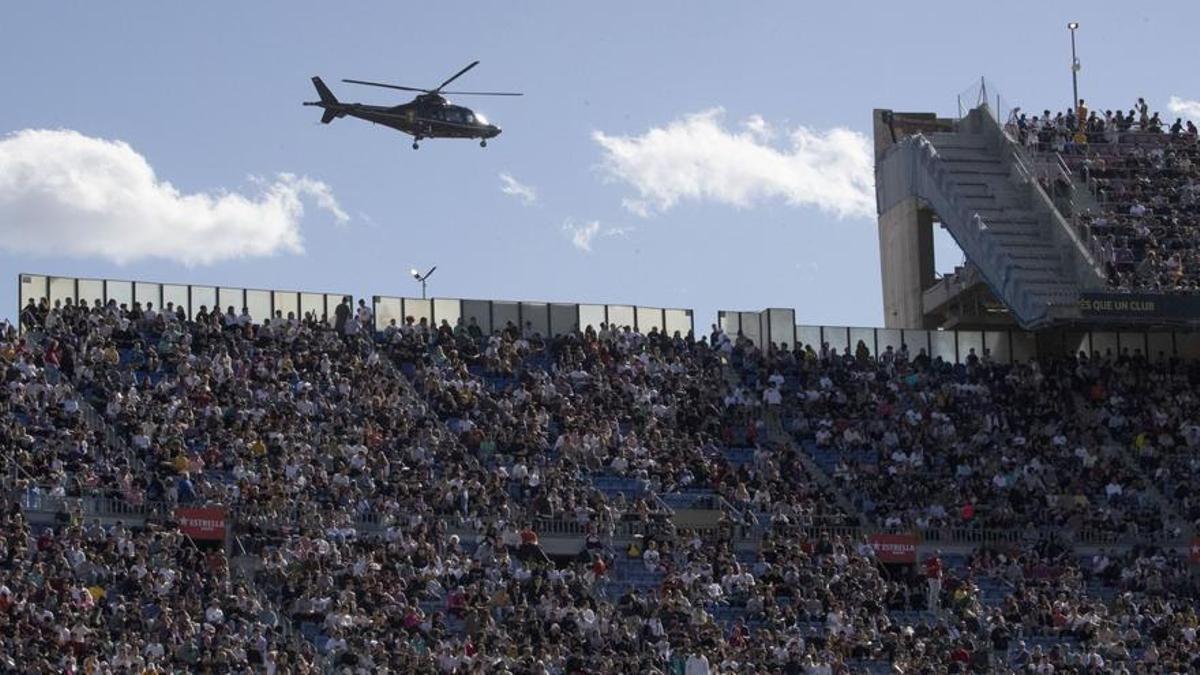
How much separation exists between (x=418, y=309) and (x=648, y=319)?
6.16 metres

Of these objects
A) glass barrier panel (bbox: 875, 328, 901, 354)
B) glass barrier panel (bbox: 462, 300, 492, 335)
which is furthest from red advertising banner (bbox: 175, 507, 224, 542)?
glass barrier panel (bbox: 875, 328, 901, 354)

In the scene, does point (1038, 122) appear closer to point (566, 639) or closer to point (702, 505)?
point (702, 505)

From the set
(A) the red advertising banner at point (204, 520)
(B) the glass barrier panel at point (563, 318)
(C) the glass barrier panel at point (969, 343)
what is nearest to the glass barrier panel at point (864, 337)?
A: (C) the glass barrier panel at point (969, 343)

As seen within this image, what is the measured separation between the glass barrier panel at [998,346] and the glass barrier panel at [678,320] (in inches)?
297

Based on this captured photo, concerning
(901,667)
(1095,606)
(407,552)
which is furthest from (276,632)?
(1095,606)

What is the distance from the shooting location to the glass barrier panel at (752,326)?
69.4 metres

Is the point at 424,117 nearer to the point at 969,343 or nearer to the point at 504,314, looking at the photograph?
the point at 504,314

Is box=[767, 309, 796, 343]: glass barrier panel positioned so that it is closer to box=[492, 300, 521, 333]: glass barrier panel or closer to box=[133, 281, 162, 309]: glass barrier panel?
box=[492, 300, 521, 333]: glass barrier panel

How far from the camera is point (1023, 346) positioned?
7094 cm

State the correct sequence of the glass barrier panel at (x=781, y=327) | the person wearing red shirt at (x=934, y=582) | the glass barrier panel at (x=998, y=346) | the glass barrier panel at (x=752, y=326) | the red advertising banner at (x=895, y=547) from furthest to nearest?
the glass barrier panel at (x=998, y=346)
the glass barrier panel at (x=781, y=327)
the glass barrier panel at (x=752, y=326)
the red advertising banner at (x=895, y=547)
the person wearing red shirt at (x=934, y=582)

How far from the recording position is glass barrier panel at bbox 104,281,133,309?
61594mm

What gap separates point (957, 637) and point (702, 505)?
6677 millimetres

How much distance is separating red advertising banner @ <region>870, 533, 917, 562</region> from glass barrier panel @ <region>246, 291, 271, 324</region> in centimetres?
1453

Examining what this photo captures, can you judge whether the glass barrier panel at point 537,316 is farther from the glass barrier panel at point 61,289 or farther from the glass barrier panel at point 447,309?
the glass barrier panel at point 61,289
